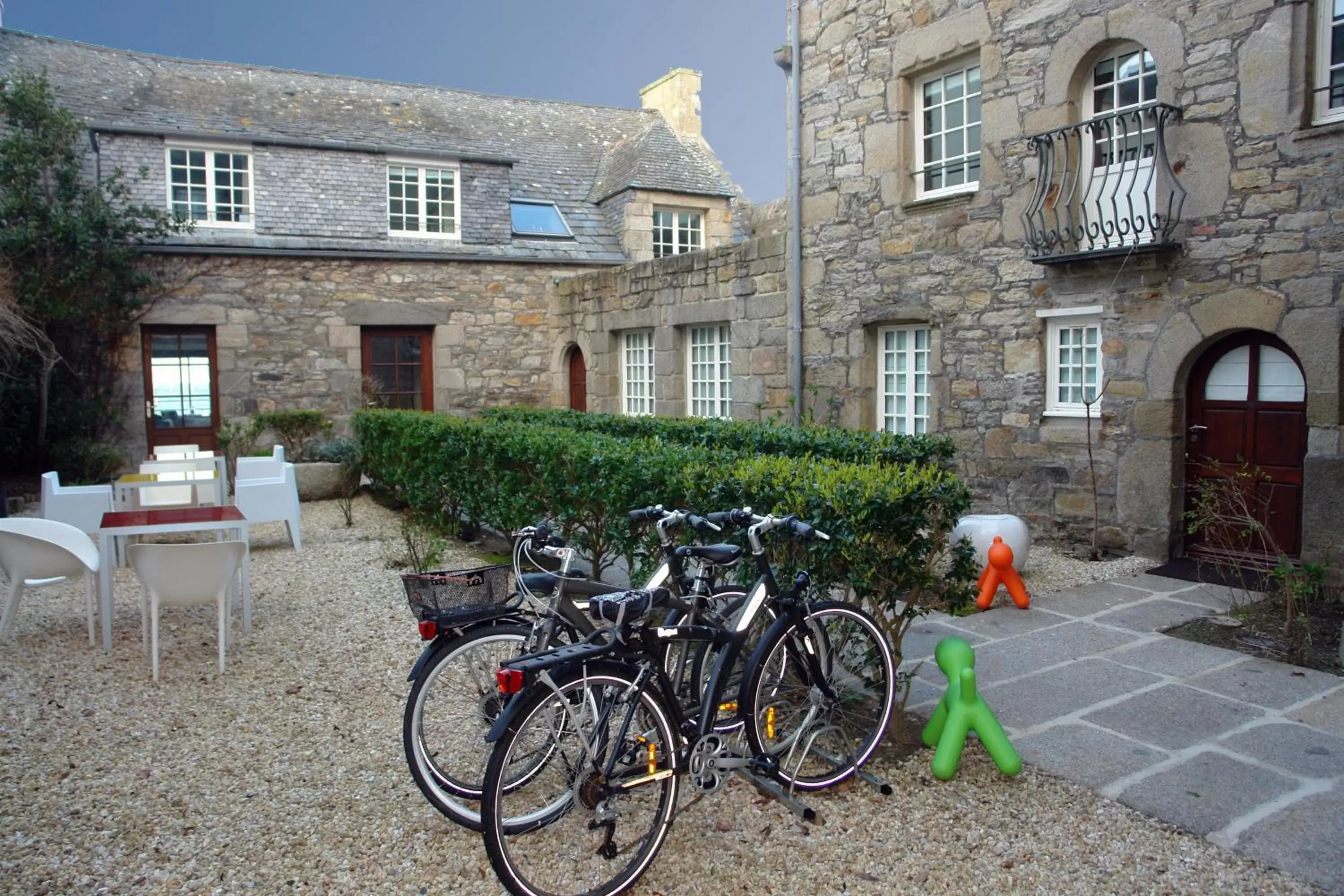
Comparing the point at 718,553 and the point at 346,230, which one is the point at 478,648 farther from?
the point at 346,230

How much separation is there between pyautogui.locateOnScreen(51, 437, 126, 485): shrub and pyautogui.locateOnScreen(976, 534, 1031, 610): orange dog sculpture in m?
10.6

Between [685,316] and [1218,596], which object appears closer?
[1218,596]

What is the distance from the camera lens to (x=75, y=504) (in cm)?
701

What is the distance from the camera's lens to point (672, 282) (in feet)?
38.1

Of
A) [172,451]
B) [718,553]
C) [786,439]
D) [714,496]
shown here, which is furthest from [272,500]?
[718,553]

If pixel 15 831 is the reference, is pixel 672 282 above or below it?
above

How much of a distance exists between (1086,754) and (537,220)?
542 inches

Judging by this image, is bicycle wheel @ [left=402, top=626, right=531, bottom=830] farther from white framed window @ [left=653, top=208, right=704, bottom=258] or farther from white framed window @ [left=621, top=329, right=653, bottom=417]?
white framed window @ [left=653, top=208, right=704, bottom=258]

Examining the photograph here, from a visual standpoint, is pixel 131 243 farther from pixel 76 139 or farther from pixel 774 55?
pixel 774 55

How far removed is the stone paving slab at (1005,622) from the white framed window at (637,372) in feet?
24.4

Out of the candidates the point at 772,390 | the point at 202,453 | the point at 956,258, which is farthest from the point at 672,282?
the point at 202,453

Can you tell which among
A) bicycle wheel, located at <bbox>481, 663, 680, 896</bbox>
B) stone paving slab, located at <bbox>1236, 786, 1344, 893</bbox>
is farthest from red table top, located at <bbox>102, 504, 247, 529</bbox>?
Result: stone paving slab, located at <bbox>1236, 786, 1344, 893</bbox>

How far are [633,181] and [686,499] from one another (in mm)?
12166

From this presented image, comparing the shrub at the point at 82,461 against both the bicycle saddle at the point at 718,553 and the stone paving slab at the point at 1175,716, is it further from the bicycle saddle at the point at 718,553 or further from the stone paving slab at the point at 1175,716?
the stone paving slab at the point at 1175,716
